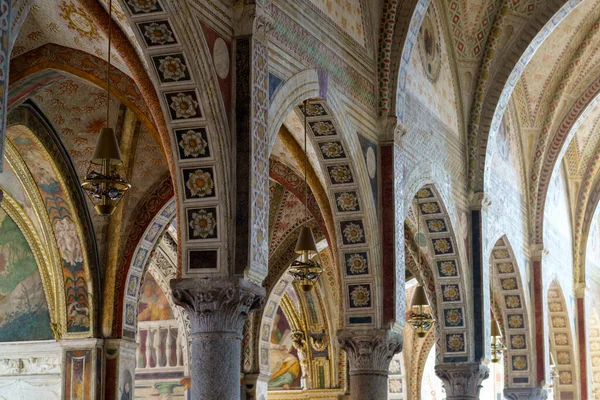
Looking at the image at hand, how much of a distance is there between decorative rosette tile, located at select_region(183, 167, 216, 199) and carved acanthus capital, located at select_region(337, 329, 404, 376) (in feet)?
12.4

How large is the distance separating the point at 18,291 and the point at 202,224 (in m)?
6.90

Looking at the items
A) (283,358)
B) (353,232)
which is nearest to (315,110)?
(353,232)

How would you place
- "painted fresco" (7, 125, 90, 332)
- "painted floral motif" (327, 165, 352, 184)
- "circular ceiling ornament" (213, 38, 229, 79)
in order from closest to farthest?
1. "circular ceiling ornament" (213, 38, 229, 79)
2. "painted floral motif" (327, 165, 352, 184)
3. "painted fresco" (7, 125, 90, 332)

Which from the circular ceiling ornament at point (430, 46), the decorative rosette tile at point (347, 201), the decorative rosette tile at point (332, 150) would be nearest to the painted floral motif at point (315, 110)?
the decorative rosette tile at point (332, 150)

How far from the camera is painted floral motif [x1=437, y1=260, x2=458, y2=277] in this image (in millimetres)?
16016

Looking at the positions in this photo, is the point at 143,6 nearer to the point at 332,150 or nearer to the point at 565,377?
the point at 332,150

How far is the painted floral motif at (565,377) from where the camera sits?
23.9 m

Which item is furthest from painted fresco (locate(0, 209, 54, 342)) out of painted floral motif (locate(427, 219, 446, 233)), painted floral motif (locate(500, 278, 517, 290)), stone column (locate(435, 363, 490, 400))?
painted floral motif (locate(500, 278, 517, 290))

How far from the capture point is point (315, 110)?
12016 mm

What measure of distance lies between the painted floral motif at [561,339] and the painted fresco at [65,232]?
12278 mm

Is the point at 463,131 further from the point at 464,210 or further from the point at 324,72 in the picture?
the point at 324,72

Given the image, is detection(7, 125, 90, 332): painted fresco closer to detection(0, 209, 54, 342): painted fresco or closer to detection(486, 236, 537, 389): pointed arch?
detection(0, 209, 54, 342): painted fresco

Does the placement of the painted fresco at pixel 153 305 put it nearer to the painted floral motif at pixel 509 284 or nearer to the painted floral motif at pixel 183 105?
the painted floral motif at pixel 509 284

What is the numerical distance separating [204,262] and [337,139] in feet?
10.9
